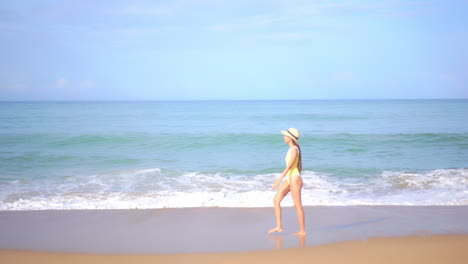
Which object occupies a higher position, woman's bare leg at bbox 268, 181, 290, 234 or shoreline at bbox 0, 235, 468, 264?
woman's bare leg at bbox 268, 181, 290, 234

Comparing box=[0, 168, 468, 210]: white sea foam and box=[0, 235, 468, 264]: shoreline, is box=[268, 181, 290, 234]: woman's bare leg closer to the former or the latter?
box=[0, 235, 468, 264]: shoreline

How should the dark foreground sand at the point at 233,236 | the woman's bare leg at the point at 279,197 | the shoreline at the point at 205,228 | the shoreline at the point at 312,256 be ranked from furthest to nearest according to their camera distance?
the woman's bare leg at the point at 279,197 < the shoreline at the point at 205,228 < the dark foreground sand at the point at 233,236 < the shoreline at the point at 312,256

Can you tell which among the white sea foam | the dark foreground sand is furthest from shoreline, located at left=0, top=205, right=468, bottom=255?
the white sea foam

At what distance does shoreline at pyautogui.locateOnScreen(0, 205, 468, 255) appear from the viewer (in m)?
5.60

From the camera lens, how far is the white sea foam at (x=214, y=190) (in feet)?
27.0

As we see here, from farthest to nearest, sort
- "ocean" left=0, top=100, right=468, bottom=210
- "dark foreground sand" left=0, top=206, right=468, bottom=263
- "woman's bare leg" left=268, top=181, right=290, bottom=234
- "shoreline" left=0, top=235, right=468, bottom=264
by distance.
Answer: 1. "ocean" left=0, top=100, right=468, bottom=210
2. "woman's bare leg" left=268, top=181, right=290, bottom=234
3. "dark foreground sand" left=0, top=206, right=468, bottom=263
4. "shoreline" left=0, top=235, right=468, bottom=264

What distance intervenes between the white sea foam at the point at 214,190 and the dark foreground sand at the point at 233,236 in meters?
0.56

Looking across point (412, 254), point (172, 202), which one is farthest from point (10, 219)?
point (412, 254)

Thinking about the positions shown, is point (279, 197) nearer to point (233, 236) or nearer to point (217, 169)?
point (233, 236)

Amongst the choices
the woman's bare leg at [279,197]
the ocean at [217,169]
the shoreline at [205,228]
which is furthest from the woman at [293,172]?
the ocean at [217,169]

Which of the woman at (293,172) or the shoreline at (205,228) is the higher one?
the woman at (293,172)

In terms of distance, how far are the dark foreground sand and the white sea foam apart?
22.2 inches

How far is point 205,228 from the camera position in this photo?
644 centimetres

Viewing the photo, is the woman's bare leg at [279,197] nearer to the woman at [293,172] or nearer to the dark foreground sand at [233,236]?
the woman at [293,172]
